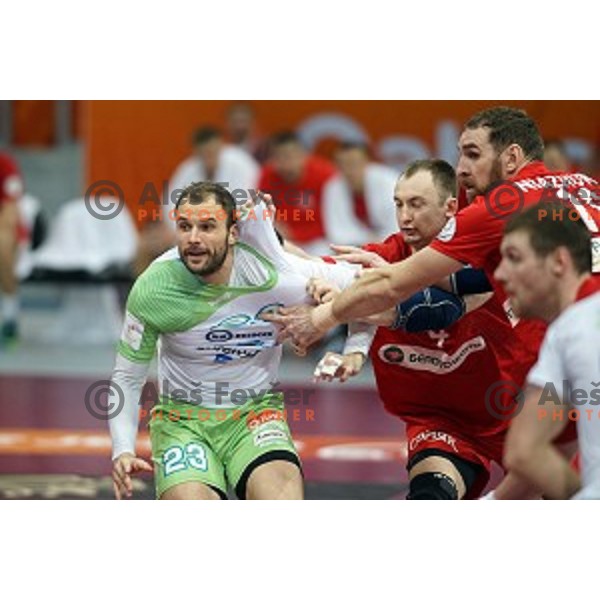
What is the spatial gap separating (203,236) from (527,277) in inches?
85.4

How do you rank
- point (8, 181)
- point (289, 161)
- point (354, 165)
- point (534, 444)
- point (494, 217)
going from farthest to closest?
1. point (8, 181)
2. point (354, 165)
3. point (289, 161)
4. point (494, 217)
5. point (534, 444)

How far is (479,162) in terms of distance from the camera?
729cm

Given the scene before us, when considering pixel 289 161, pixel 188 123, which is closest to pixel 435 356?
pixel 289 161

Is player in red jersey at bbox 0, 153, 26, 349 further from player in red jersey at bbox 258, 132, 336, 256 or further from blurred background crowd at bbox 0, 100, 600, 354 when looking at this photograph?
player in red jersey at bbox 258, 132, 336, 256

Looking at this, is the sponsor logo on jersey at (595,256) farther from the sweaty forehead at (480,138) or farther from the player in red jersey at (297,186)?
the player in red jersey at (297,186)

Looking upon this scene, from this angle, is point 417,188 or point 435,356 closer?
point 417,188

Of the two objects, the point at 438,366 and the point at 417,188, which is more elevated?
the point at 417,188

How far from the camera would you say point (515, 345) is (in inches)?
309

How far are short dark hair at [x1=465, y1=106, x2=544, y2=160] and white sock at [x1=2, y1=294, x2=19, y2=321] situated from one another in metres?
9.74

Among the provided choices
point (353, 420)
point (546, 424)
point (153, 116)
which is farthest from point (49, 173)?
point (546, 424)

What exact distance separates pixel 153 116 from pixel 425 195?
387 inches

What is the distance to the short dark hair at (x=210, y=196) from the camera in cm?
732

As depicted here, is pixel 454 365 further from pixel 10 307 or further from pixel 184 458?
pixel 10 307

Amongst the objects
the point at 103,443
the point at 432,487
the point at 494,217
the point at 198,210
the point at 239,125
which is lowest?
the point at 432,487
